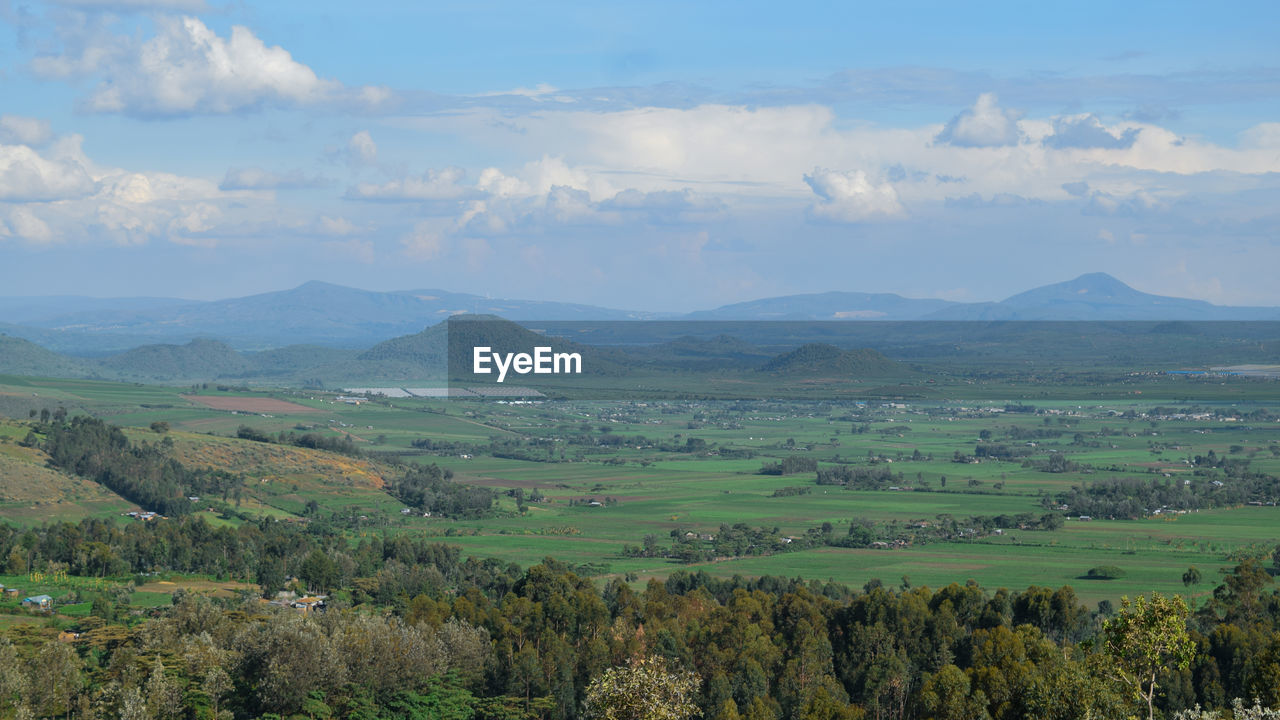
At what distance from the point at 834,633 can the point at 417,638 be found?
19.1 metres

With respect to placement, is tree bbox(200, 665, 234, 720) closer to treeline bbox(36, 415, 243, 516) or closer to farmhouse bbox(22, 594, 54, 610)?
farmhouse bbox(22, 594, 54, 610)

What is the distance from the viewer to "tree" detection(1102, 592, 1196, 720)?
31.9m

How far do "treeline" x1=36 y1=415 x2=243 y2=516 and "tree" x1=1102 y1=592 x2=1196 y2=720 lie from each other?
90.4m

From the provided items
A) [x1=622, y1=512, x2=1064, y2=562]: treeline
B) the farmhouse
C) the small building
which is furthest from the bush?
the farmhouse

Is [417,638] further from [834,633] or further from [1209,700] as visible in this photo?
[1209,700]

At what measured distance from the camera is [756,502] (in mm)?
124500

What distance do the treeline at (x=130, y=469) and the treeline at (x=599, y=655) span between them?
50586 mm

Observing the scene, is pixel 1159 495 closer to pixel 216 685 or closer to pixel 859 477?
pixel 859 477

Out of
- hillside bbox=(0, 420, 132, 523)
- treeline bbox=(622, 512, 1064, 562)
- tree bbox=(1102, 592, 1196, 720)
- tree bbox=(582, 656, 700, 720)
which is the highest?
tree bbox=(1102, 592, 1196, 720)

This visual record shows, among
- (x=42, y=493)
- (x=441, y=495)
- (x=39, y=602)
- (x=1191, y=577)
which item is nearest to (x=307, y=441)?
(x=441, y=495)

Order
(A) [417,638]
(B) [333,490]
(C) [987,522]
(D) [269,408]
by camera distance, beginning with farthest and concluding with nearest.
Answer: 1. (D) [269,408]
2. (B) [333,490]
3. (C) [987,522]
4. (A) [417,638]

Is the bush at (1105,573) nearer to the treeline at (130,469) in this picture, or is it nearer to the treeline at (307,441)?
the treeline at (130,469)

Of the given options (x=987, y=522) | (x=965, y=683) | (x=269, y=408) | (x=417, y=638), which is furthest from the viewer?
(x=269, y=408)

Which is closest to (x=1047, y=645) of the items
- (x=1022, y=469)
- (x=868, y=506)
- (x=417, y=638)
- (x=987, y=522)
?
(x=417, y=638)
